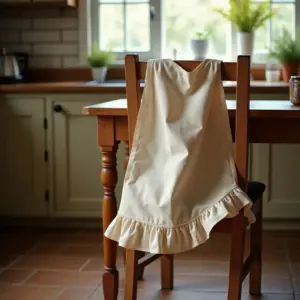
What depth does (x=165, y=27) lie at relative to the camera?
410 centimetres

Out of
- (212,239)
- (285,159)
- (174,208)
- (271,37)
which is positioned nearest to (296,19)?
(271,37)

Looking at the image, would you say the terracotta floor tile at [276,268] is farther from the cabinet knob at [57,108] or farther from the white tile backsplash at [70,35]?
→ the white tile backsplash at [70,35]

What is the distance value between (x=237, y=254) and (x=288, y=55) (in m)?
1.81

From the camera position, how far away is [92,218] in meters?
3.75

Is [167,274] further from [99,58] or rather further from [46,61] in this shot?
[46,61]

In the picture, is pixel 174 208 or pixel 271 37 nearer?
pixel 174 208

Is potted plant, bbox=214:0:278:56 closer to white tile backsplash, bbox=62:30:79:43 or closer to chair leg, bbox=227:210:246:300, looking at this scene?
white tile backsplash, bbox=62:30:79:43

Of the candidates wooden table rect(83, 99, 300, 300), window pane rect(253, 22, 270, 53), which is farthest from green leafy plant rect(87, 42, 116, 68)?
wooden table rect(83, 99, 300, 300)

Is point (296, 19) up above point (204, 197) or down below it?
above

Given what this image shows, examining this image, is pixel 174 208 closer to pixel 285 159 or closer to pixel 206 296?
pixel 206 296

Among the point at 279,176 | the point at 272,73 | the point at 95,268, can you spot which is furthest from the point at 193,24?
the point at 95,268

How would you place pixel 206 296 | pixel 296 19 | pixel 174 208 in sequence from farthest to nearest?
pixel 296 19 < pixel 206 296 < pixel 174 208

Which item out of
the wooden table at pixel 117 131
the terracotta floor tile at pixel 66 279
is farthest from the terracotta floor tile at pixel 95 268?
the wooden table at pixel 117 131

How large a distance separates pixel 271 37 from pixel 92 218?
5.30 feet
